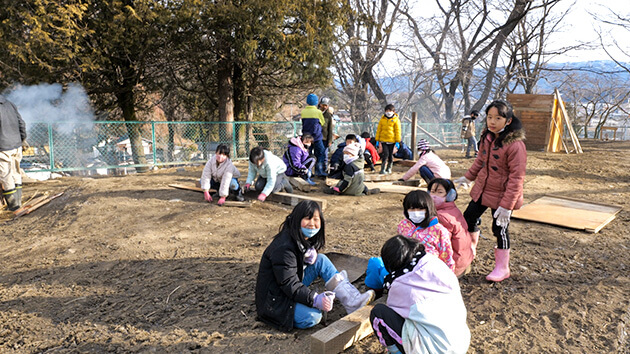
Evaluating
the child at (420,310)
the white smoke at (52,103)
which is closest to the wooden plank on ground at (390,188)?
the child at (420,310)

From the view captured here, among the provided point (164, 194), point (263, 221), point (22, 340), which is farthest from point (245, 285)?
point (164, 194)

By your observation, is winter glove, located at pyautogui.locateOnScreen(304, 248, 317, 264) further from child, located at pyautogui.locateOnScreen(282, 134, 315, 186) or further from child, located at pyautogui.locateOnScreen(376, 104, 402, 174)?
child, located at pyautogui.locateOnScreen(376, 104, 402, 174)

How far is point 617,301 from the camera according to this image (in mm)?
3148

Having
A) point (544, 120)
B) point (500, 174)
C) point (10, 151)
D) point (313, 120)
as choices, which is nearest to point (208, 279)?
point (500, 174)

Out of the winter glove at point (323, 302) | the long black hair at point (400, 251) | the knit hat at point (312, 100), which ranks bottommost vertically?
the winter glove at point (323, 302)

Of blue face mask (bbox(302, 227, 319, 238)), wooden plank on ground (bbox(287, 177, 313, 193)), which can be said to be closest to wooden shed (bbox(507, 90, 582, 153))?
wooden plank on ground (bbox(287, 177, 313, 193))

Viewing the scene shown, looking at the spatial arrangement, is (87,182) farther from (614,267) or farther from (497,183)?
(614,267)

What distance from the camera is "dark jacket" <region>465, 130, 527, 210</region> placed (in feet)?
10.3

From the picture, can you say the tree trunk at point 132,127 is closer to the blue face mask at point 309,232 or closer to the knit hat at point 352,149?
the knit hat at point 352,149

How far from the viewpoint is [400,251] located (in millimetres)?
2318

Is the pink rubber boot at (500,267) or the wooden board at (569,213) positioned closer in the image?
the pink rubber boot at (500,267)

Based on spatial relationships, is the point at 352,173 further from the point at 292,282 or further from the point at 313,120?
the point at 292,282

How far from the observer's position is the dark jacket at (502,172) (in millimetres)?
3143

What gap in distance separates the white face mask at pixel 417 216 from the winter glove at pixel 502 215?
77cm
